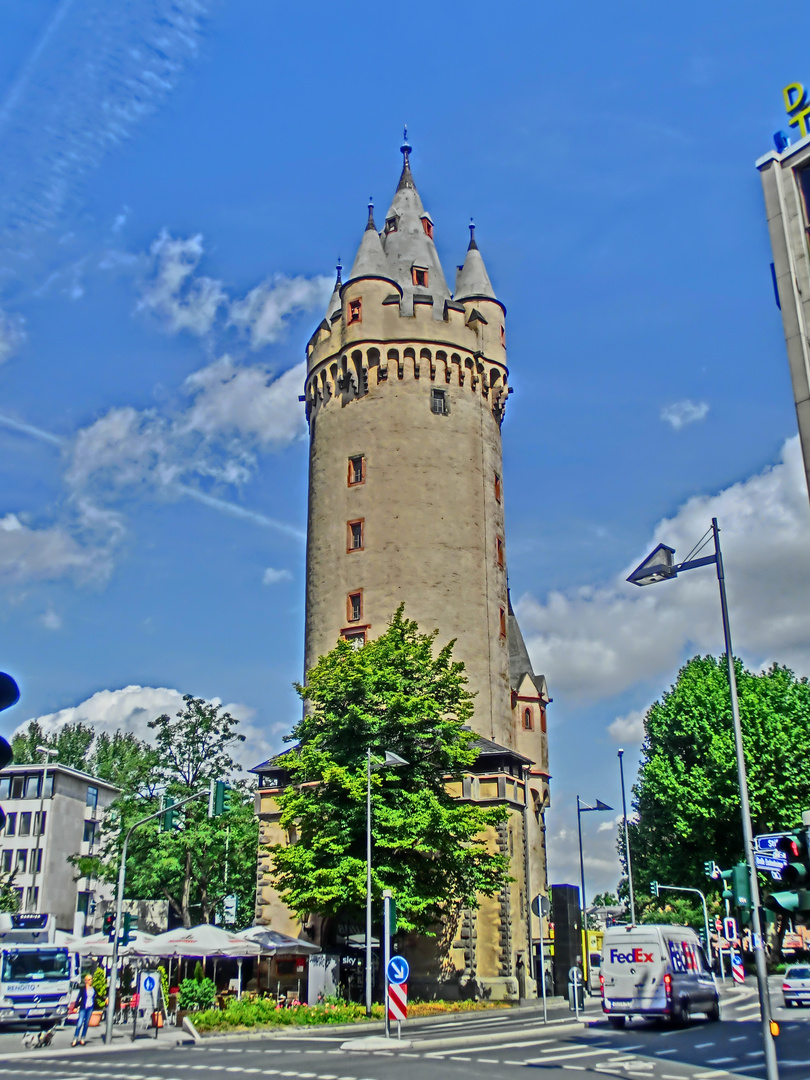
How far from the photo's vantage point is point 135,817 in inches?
1981

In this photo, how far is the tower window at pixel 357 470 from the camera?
4891 cm

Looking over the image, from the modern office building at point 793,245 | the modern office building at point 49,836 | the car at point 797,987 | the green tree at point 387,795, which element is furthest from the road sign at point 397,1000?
the modern office building at point 49,836

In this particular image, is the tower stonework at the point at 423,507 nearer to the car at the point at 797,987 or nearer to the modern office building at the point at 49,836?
the car at the point at 797,987

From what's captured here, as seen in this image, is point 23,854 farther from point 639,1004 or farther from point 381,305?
point 639,1004

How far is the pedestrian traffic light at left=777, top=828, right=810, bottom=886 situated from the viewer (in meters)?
10.8

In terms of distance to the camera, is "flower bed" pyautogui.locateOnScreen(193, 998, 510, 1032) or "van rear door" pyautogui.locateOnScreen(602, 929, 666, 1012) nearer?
"van rear door" pyautogui.locateOnScreen(602, 929, 666, 1012)

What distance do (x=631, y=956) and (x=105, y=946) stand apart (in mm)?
18050

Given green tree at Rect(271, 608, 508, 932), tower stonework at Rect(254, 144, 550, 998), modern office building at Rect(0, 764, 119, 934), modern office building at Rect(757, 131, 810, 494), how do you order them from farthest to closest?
modern office building at Rect(0, 764, 119, 934), tower stonework at Rect(254, 144, 550, 998), green tree at Rect(271, 608, 508, 932), modern office building at Rect(757, 131, 810, 494)

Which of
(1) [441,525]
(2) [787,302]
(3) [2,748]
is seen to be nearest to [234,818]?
(1) [441,525]

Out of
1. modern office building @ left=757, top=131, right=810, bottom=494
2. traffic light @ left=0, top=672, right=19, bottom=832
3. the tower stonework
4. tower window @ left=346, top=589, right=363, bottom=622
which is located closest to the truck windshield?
the tower stonework

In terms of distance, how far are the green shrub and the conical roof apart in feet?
114

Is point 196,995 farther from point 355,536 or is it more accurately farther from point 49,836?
point 49,836

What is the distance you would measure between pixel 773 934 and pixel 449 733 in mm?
30054

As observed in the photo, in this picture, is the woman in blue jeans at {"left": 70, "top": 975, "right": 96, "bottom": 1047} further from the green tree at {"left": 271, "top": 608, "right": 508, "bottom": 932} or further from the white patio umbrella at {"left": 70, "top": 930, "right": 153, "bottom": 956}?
the green tree at {"left": 271, "top": 608, "right": 508, "bottom": 932}
